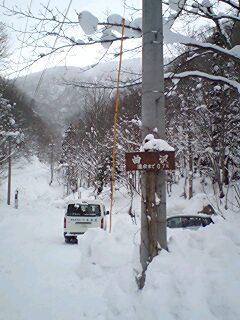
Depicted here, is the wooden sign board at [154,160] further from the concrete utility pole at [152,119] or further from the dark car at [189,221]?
the dark car at [189,221]

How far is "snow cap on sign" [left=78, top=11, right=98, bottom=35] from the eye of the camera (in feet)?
20.4

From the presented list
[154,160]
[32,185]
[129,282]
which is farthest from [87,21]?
[32,185]

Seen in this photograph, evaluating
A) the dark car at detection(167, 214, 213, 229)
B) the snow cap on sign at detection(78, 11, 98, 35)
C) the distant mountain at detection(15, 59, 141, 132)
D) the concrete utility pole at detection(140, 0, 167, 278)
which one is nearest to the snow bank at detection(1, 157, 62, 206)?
the distant mountain at detection(15, 59, 141, 132)

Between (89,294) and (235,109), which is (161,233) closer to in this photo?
(89,294)

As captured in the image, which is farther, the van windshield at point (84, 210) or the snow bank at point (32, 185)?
the snow bank at point (32, 185)

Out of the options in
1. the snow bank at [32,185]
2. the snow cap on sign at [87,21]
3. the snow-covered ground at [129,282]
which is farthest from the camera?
the snow bank at [32,185]

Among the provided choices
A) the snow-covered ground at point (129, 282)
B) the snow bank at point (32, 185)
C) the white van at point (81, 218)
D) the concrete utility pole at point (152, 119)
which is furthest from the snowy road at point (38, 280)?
the snow bank at point (32, 185)

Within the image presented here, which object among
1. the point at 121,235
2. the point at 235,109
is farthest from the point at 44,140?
the point at 121,235

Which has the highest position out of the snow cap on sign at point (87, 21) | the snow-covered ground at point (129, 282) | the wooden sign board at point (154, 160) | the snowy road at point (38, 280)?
the snow cap on sign at point (87, 21)

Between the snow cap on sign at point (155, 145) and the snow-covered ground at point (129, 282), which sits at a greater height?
the snow cap on sign at point (155, 145)

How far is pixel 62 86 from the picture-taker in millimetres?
8438

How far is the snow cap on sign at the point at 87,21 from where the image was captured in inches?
245

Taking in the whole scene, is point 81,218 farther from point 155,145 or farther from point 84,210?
point 155,145

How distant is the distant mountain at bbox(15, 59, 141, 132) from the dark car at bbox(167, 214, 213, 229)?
5.84 metres
